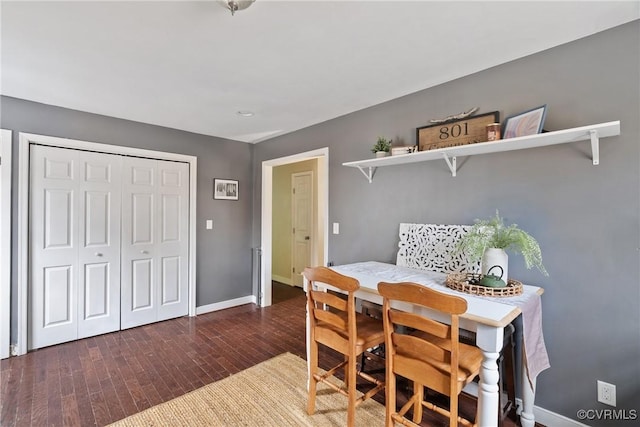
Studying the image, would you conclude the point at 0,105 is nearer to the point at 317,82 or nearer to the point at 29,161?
the point at 29,161

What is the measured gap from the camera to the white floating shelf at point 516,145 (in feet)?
5.14

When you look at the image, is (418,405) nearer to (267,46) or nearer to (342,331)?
(342,331)

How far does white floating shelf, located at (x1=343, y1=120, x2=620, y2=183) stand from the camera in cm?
157

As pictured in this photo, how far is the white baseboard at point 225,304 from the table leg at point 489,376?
3458mm

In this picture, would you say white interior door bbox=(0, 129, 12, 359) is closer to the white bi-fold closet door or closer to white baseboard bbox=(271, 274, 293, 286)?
the white bi-fold closet door

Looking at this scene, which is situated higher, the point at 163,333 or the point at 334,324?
the point at 334,324

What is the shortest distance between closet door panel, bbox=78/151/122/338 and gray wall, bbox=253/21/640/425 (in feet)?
10.7

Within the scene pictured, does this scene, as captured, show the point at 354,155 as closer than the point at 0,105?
No

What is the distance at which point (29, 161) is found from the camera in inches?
111

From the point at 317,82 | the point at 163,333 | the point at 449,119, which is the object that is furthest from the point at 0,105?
the point at 449,119

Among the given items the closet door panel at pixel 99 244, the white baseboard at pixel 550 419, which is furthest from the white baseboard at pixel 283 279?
the white baseboard at pixel 550 419

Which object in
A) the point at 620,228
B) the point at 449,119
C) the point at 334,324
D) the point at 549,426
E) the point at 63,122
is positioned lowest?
the point at 549,426

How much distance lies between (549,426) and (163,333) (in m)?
3.44

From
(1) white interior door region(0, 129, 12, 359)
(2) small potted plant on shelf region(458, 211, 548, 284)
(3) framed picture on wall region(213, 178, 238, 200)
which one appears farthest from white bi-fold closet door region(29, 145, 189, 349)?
(2) small potted plant on shelf region(458, 211, 548, 284)
